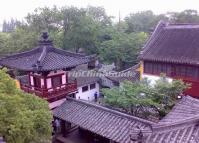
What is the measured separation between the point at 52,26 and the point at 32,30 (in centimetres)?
334

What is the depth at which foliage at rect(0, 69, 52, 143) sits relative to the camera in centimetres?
1068

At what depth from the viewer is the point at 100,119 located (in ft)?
56.3

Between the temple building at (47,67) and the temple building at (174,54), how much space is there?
6970 mm

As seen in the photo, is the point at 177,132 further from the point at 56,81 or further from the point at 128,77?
the point at 128,77

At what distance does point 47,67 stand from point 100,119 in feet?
18.6

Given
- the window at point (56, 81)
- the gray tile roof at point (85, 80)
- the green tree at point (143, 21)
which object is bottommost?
the gray tile roof at point (85, 80)

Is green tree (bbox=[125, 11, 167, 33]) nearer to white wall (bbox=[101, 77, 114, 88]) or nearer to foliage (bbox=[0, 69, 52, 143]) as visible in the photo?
white wall (bbox=[101, 77, 114, 88])

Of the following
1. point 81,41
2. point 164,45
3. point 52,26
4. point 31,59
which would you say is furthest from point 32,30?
point 164,45

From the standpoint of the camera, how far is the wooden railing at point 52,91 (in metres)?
20.2

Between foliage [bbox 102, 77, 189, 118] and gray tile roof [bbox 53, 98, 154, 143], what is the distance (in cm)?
166

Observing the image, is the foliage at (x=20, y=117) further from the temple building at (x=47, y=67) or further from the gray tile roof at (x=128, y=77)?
the gray tile roof at (x=128, y=77)

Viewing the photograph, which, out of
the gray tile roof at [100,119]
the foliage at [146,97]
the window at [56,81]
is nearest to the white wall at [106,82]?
the window at [56,81]

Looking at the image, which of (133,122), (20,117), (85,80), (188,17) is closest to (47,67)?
(133,122)

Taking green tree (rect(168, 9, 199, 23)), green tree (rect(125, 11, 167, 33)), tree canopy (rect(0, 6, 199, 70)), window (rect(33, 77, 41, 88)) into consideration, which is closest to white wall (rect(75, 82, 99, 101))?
tree canopy (rect(0, 6, 199, 70))
